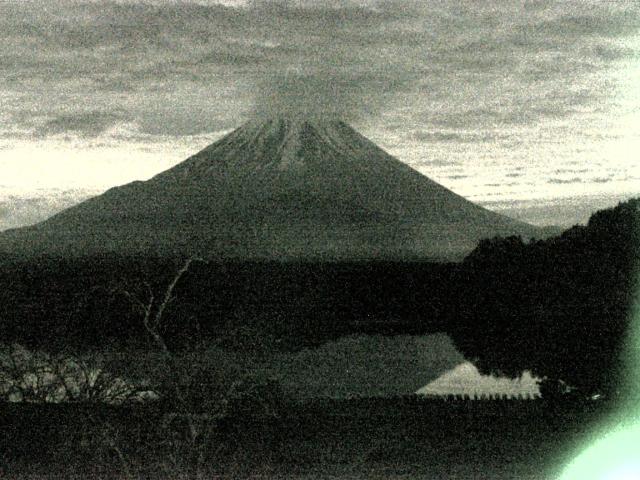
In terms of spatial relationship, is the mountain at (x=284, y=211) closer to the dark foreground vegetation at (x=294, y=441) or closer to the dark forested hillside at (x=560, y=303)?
the dark forested hillside at (x=560, y=303)

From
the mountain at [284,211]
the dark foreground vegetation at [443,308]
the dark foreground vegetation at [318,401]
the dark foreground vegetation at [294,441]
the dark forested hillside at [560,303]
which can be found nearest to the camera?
the dark foreground vegetation at [294,441]

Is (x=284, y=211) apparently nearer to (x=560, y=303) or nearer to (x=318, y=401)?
(x=560, y=303)

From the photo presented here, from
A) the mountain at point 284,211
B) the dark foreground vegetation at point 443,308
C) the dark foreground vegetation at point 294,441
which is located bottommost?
the mountain at point 284,211

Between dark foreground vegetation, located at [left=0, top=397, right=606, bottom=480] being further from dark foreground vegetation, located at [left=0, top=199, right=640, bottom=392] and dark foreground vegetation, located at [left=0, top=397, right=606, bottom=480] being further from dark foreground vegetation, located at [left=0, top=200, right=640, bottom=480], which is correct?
dark foreground vegetation, located at [left=0, top=199, right=640, bottom=392]

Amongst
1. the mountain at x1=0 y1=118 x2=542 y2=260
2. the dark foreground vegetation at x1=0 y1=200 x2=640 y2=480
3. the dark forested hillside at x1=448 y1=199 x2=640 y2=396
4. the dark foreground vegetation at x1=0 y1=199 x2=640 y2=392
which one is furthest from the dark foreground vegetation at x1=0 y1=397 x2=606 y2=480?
the mountain at x1=0 y1=118 x2=542 y2=260

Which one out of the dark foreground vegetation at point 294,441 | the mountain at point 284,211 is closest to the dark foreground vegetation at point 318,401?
the dark foreground vegetation at point 294,441

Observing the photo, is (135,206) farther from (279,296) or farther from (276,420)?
(276,420)

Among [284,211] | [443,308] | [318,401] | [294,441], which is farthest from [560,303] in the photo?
[284,211]

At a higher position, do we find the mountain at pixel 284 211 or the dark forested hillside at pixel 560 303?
the dark forested hillside at pixel 560 303

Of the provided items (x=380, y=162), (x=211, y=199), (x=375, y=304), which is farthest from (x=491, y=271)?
(x=211, y=199)
